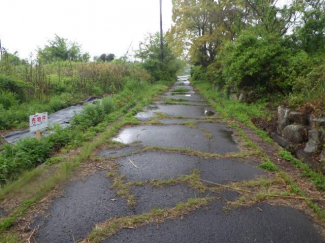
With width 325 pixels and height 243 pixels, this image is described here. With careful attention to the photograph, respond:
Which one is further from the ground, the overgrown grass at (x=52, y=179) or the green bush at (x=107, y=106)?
the green bush at (x=107, y=106)

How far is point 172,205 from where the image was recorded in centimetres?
273

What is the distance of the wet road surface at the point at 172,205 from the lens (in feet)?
7.42

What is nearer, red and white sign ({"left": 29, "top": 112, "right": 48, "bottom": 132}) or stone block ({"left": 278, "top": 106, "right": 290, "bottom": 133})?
red and white sign ({"left": 29, "top": 112, "right": 48, "bottom": 132})

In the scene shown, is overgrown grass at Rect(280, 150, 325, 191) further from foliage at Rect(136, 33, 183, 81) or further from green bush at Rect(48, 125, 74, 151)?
foliage at Rect(136, 33, 183, 81)

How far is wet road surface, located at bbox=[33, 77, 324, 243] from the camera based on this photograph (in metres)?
2.26

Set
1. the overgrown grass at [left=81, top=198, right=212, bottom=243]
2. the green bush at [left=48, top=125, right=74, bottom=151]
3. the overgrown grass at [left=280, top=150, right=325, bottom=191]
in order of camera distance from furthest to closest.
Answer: the green bush at [left=48, top=125, right=74, bottom=151], the overgrown grass at [left=280, top=150, right=325, bottom=191], the overgrown grass at [left=81, top=198, right=212, bottom=243]

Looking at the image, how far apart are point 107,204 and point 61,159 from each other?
161 centimetres

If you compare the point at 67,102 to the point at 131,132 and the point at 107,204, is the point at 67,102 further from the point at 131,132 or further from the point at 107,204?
the point at 107,204

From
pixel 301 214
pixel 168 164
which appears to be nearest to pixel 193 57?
pixel 168 164

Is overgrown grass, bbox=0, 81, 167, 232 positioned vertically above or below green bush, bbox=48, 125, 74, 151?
below

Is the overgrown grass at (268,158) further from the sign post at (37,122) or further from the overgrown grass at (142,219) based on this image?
the sign post at (37,122)

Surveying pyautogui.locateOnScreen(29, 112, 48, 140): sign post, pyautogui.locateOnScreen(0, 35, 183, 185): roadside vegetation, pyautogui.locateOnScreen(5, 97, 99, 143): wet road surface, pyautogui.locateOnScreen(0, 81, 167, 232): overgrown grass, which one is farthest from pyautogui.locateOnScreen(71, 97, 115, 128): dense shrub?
pyautogui.locateOnScreen(29, 112, 48, 140): sign post

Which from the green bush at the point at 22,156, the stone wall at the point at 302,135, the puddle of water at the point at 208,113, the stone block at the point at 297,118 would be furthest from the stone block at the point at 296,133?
the green bush at the point at 22,156

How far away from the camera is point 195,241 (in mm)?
2186
